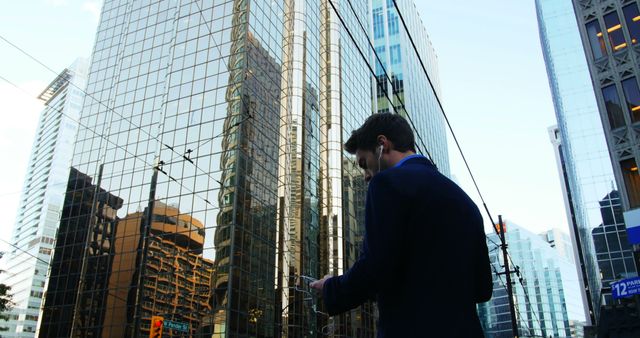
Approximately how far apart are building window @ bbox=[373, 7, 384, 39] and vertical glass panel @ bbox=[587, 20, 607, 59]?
6168 cm

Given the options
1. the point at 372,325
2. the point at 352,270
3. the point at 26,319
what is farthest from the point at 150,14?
the point at 26,319

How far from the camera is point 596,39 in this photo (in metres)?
26.6

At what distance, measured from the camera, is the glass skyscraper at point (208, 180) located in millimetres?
34656

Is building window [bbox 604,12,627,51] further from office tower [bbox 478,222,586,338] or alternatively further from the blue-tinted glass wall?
office tower [bbox 478,222,586,338]

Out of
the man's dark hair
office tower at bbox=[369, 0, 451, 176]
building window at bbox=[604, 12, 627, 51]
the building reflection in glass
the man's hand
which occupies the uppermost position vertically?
office tower at bbox=[369, 0, 451, 176]

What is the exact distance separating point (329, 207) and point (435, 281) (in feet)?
153

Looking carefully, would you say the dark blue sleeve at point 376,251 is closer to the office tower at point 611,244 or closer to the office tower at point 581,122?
the office tower at point 581,122

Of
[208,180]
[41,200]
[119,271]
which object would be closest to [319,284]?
[208,180]

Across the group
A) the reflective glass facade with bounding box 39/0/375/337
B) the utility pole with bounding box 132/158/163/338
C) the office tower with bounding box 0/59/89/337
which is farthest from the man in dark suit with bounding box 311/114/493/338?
the office tower with bounding box 0/59/89/337

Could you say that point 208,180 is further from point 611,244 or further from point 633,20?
point 611,244

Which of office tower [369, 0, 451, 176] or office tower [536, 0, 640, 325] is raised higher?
office tower [369, 0, 451, 176]

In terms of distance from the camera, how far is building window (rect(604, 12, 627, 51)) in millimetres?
25498

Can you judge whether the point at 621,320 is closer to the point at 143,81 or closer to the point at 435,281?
the point at 435,281

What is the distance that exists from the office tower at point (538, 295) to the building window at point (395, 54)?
1842 inches
